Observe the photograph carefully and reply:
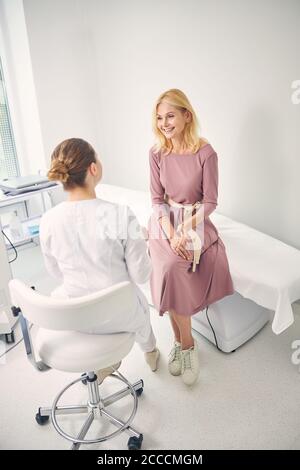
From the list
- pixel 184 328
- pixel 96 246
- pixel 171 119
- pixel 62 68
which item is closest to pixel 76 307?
pixel 96 246

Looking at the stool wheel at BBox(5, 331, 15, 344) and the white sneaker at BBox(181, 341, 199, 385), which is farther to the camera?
the stool wheel at BBox(5, 331, 15, 344)

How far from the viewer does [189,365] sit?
1.78 metres

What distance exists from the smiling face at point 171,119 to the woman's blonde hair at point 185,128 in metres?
0.02

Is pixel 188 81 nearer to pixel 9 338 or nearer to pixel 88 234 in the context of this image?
pixel 88 234

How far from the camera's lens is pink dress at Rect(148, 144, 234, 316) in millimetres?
1771

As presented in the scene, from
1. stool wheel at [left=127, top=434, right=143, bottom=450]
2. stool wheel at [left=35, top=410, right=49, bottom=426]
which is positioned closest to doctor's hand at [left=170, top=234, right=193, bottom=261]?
stool wheel at [left=127, top=434, right=143, bottom=450]

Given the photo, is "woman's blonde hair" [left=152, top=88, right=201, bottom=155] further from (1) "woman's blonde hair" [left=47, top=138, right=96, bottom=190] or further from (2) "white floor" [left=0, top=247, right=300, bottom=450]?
(2) "white floor" [left=0, top=247, right=300, bottom=450]

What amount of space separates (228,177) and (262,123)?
418 mm

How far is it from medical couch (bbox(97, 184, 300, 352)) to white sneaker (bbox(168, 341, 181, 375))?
0.24 meters

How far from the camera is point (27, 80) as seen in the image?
2936mm

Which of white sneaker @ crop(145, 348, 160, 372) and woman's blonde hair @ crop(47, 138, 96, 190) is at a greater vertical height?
woman's blonde hair @ crop(47, 138, 96, 190)

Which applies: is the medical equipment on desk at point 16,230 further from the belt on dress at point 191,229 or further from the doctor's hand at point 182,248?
the doctor's hand at point 182,248

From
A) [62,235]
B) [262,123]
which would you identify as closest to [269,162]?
[262,123]

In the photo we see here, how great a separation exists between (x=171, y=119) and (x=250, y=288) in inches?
36.7
